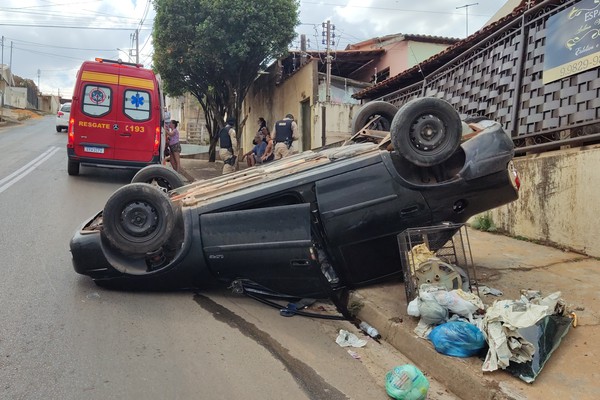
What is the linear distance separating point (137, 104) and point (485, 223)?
7.63m

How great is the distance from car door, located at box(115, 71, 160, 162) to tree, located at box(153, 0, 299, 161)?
5.03 meters

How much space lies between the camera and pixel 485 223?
720cm

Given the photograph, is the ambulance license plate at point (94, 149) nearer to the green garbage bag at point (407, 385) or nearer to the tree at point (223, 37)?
the tree at point (223, 37)

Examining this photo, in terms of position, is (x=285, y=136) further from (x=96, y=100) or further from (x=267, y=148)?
(x=96, y=100)

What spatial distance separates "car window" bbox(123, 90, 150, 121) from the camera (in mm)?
10617

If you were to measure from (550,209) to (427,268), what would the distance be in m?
2.78

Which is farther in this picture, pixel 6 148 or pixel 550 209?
pixel 6 148

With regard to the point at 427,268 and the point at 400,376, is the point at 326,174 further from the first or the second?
the point at 400,376

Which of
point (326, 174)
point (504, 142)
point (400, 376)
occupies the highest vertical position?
point (504, 142)

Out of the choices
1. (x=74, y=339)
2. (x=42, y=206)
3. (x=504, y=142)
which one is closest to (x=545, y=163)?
(x=504, y=142)

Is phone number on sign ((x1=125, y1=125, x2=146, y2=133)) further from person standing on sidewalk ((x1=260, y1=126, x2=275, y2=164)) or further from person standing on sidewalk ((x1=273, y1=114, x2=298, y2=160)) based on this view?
person standing on sidewalk ((x1=273, y1=114, x2=298, y2=160))

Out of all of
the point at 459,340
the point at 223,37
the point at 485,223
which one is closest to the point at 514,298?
the point at 459,340

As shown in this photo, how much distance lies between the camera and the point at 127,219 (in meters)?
4.27

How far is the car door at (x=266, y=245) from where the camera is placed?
4.16m
